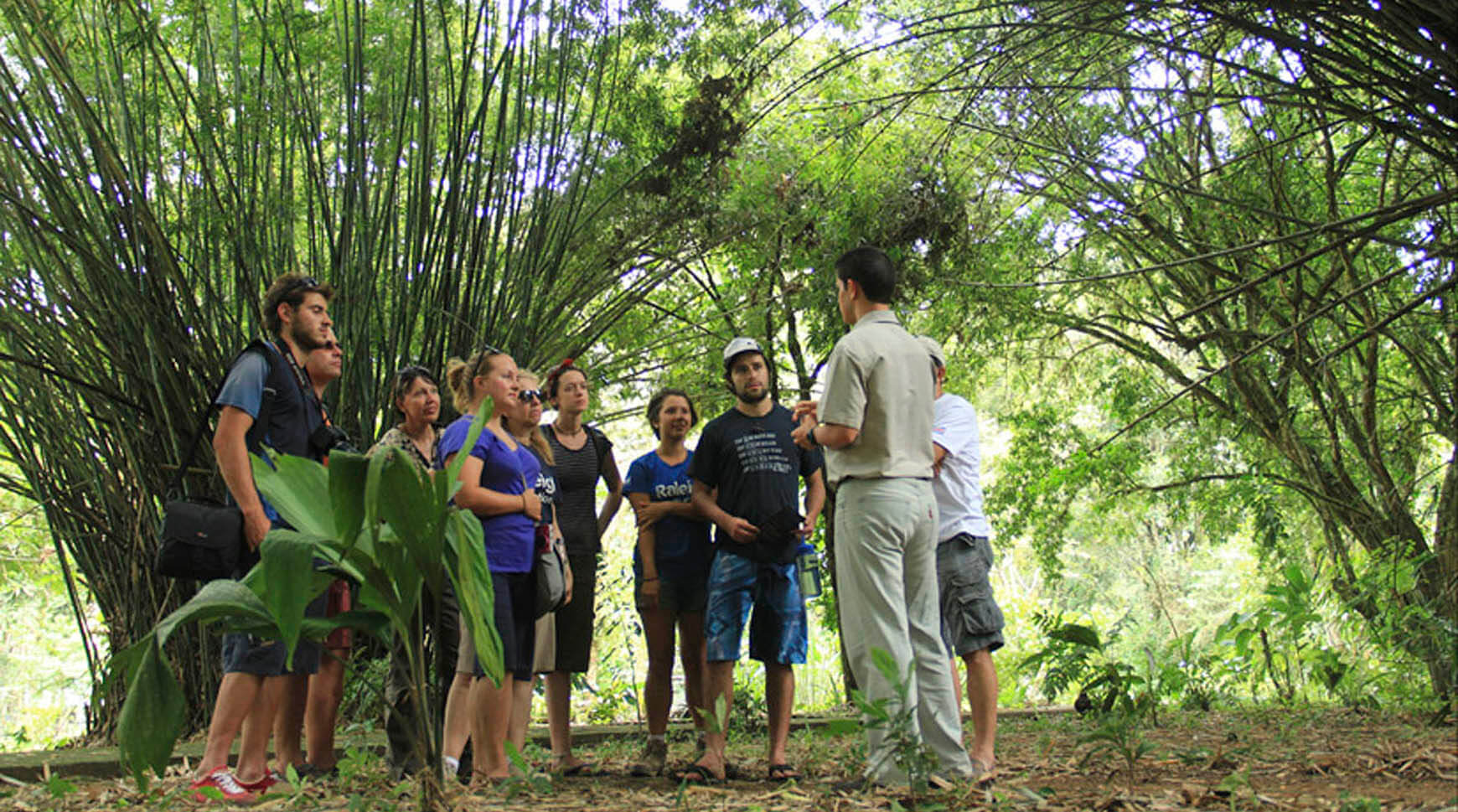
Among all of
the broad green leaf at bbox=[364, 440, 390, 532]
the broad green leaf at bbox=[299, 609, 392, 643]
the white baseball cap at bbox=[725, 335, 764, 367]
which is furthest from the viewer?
the white baseball cap at bbox=[725, 335, 764, 367]

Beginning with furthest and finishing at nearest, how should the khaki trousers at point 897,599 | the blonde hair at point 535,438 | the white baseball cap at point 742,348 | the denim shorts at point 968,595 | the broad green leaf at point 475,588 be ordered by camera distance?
1. the white baseball cap at point 742,348
2. the blonde hair at point 535,438
3. the denim shorts at point 968,595
4. the khaki trousers at point 897,599
5. the broad green leaf at point 475,588

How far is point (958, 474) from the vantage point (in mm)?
2982

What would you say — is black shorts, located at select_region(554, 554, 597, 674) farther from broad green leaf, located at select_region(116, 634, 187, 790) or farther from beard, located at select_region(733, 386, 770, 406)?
broad green leaf, located at select_region(116, 634, 187, 790)

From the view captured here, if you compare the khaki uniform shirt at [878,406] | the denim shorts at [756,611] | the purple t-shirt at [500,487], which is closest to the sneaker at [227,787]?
the purple t-shirt at [500,487]

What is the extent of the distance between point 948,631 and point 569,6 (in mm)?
2439

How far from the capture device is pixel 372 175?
13.4 ft

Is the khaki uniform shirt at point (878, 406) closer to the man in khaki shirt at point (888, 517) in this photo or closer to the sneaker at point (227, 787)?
the man in khaki shirt at point (888, 517)

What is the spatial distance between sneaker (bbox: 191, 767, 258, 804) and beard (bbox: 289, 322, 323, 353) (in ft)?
3.22

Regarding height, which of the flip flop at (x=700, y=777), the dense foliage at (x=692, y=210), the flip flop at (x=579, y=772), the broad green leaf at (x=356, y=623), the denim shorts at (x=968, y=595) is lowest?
the flip flop at (x=579, y=772)

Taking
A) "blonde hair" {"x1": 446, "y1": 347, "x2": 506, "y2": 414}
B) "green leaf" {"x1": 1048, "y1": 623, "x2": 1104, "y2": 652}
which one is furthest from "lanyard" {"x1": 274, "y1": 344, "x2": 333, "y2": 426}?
"green leaf" {"x1": 1048, "y1": 623, "x2": 1104, "y2": 652}

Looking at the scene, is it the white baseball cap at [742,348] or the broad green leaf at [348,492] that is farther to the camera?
the white baseball cap at [742,348]

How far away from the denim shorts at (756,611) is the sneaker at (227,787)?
46.8 inches

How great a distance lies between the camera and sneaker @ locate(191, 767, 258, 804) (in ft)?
7.81

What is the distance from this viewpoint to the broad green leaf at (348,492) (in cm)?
163
